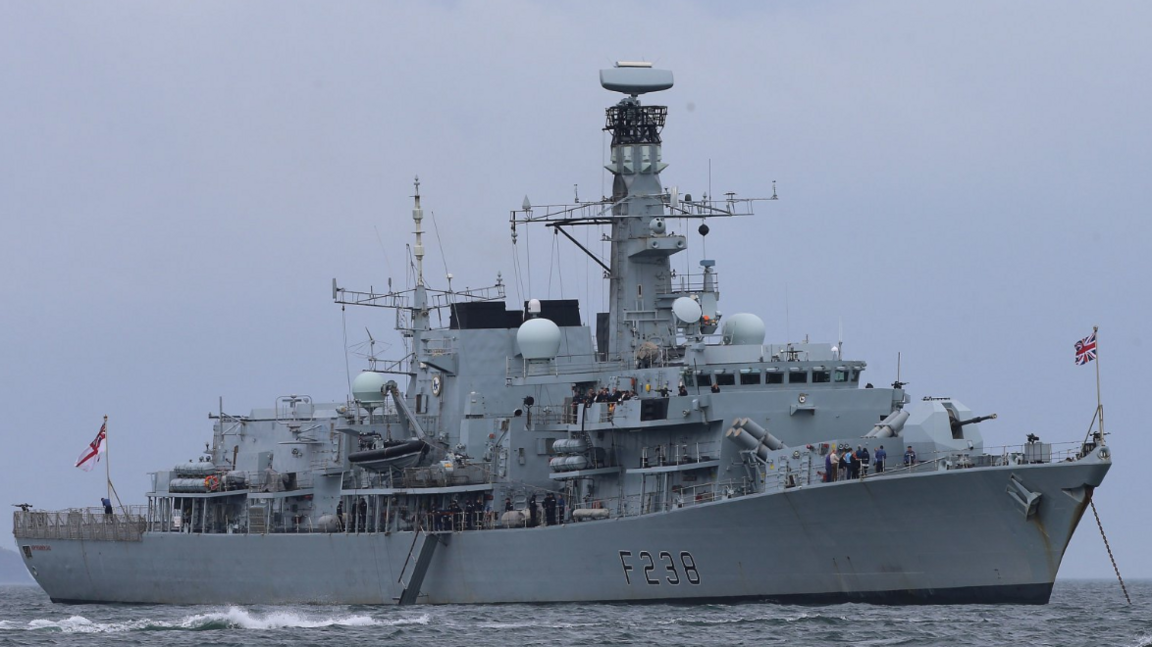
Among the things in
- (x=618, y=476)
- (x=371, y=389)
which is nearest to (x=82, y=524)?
(x=371, y=389)

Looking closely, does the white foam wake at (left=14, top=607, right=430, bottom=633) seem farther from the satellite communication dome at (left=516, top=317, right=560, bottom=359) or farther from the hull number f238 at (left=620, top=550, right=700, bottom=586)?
the satellite communication dome at (left=516, top=317, right=560, bottom=359)

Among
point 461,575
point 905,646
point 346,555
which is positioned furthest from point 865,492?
point 346,555

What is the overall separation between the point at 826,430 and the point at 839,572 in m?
3.61

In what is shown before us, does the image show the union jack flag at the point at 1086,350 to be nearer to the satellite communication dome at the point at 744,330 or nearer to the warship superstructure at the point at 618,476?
the warship superstructure at the point at 618,476

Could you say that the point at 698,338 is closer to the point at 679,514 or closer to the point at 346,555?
the point at 679,514

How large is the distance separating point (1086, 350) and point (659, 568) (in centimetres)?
932

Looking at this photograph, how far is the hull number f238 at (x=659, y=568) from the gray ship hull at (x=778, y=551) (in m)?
0.02

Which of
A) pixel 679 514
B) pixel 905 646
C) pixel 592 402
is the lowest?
pixel 905 646

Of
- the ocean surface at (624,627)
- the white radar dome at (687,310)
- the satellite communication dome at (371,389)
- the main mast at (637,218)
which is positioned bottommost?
the ocean surface at (624,627)

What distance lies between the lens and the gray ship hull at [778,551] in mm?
32812

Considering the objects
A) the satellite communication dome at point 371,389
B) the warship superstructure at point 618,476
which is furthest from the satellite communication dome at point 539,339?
the satellite communication dome at point 371,389

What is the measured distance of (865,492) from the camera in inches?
1316

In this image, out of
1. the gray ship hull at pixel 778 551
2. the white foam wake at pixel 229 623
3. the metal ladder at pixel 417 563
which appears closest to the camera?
the gray ship hull at pixel 778 551

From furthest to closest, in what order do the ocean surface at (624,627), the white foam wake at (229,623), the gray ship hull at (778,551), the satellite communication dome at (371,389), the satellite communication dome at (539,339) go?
the satellite communication dome at (371,389) → the satellite communication dome at (539,339) → the white foam wake at (229,623) → the gray ship hull at (778,551) → the ocean surface at (624,627)
